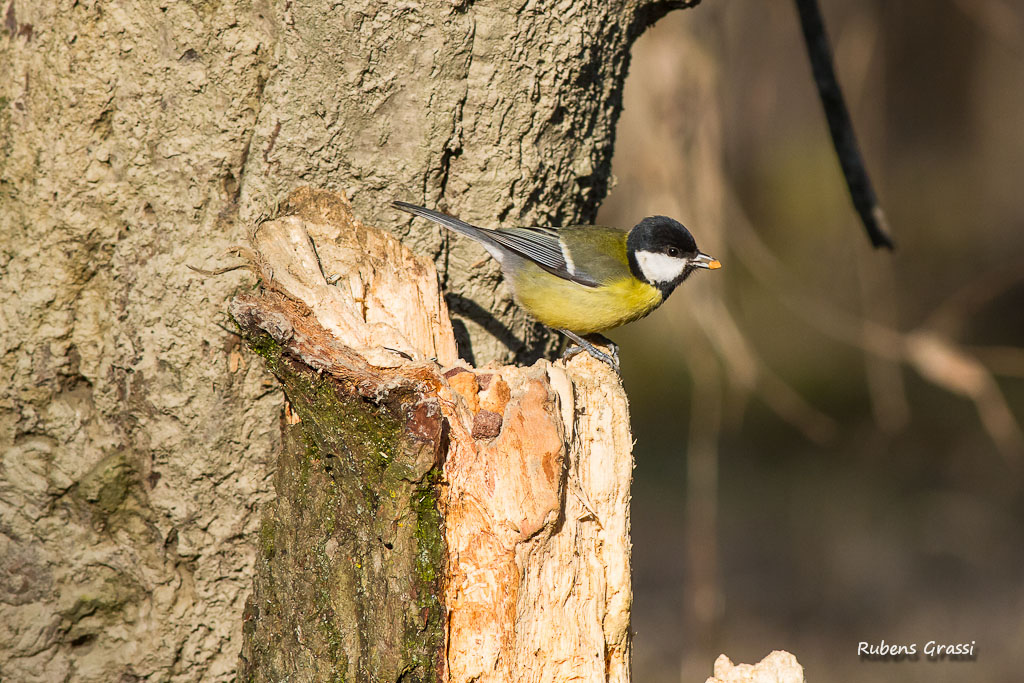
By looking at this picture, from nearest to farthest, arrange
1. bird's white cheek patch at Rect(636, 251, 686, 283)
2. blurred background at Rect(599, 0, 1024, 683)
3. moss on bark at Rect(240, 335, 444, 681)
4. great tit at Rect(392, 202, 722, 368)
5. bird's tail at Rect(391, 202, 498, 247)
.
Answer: moss on bark at Rect(240, 335, 444, 681) < bird's tail at Rect(391, 202, 498, 247) < great tit at Rect(392, 202, 722, 368) < blurred background at Rect(599, 0, 1024, 683) < bird's white cheek patch at Rect(636, 251, 686, 283)

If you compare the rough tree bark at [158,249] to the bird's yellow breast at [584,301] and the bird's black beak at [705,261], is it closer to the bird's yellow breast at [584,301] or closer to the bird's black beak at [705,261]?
the bird's yellow breast at [584,301]

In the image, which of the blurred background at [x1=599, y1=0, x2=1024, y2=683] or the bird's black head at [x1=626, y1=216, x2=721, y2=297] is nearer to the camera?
the blurred background at [x1=599, y1=0, x2=1024, y2=683]

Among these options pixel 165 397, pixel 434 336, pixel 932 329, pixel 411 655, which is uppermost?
pixel 932 329

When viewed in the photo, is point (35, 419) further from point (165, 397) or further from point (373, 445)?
point (373, 445)

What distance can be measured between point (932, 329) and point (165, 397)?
230 centimetres

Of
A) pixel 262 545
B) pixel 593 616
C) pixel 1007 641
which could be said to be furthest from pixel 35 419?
pixel 1007 641

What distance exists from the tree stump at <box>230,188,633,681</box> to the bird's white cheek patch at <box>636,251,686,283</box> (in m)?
1.08

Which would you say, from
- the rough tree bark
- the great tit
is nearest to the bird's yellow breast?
the great tit

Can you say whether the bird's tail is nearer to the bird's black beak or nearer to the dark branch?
the bird's black beak

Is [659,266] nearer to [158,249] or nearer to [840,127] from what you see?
[840,127]

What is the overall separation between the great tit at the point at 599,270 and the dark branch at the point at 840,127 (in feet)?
1.59

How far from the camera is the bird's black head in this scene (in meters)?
2.98

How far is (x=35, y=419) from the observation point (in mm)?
2166

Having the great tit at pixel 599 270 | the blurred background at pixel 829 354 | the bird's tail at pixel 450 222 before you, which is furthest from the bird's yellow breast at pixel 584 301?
the bird's tail at pixel 450 222
